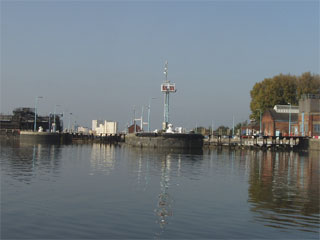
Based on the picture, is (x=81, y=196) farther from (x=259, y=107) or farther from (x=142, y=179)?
(x=259, y=107)

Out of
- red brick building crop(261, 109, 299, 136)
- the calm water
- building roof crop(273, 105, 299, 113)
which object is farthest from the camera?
building roof crop(273, 105, 299, 113)

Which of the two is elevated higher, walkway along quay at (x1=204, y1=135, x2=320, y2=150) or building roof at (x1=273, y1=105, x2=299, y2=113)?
building roof at (x1=273, y1=105, x2=299, y2=113)

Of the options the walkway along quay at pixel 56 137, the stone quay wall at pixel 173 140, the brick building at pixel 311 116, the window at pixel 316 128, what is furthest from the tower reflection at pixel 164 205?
the walkway along quay at pixel 56 137

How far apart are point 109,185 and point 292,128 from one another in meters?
92.6

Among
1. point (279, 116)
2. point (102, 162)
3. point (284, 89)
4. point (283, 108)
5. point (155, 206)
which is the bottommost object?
point (155, 206)

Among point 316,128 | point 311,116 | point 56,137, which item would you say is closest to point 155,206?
point 316,128

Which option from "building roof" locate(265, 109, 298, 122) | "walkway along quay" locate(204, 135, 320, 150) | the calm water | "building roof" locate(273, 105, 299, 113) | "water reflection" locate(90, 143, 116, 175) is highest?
"building roof" locate(273, 105, 299, 113)

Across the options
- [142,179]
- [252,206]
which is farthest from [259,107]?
[252,206]

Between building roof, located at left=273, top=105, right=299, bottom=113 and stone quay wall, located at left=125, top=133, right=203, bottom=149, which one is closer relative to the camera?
stone quay wall, located at left=125, top=133, right=203, bottom=149

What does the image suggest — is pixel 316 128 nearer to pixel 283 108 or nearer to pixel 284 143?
pixel 284 143

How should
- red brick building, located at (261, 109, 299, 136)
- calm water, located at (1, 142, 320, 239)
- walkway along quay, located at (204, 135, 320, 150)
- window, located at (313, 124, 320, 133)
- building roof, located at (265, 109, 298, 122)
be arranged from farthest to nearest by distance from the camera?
1. building roof, located at (265, 109, 298, 122)
2. red brick building, located at (261, 109, 299, 136)
3. window, located at (313, 124, 320, 133)
4. walkway along quay, located at (204, 135, 320, 150)
5. calm water, located at (1, 142, 320, 239)

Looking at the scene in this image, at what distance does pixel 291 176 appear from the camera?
40156mm

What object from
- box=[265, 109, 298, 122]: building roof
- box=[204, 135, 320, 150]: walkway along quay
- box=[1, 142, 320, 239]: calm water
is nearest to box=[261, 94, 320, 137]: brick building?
box=[265, 109, 298, 122]: building roof

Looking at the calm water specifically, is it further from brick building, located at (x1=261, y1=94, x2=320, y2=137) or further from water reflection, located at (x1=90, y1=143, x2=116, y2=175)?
brick building, located at (x1=261, y1=94, x2=320, y2=137)
